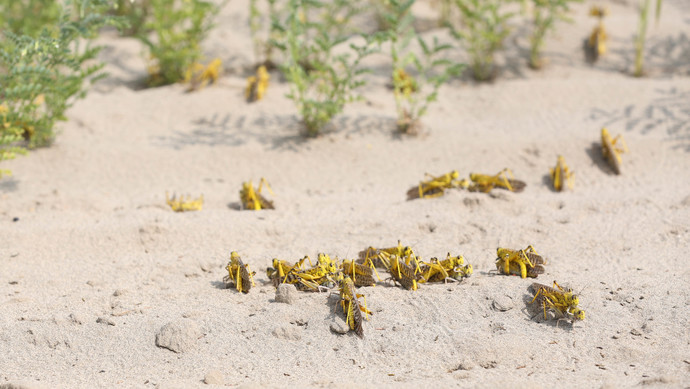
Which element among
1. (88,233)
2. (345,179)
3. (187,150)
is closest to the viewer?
(88,233)

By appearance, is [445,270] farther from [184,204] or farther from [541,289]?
[184,204]

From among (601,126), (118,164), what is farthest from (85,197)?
(601,126)

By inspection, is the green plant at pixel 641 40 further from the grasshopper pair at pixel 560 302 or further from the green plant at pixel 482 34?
the grasshopper pair at pixel 560 302

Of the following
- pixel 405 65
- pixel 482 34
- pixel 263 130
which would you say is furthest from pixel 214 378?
pixel 482 34

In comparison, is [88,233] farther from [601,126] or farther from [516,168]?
[601,126]

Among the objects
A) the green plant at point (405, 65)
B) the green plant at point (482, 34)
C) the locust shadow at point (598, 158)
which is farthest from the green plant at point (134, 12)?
the locust shadow at point (598, 158)

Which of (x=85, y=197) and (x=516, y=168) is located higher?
(x=516, y=168)
